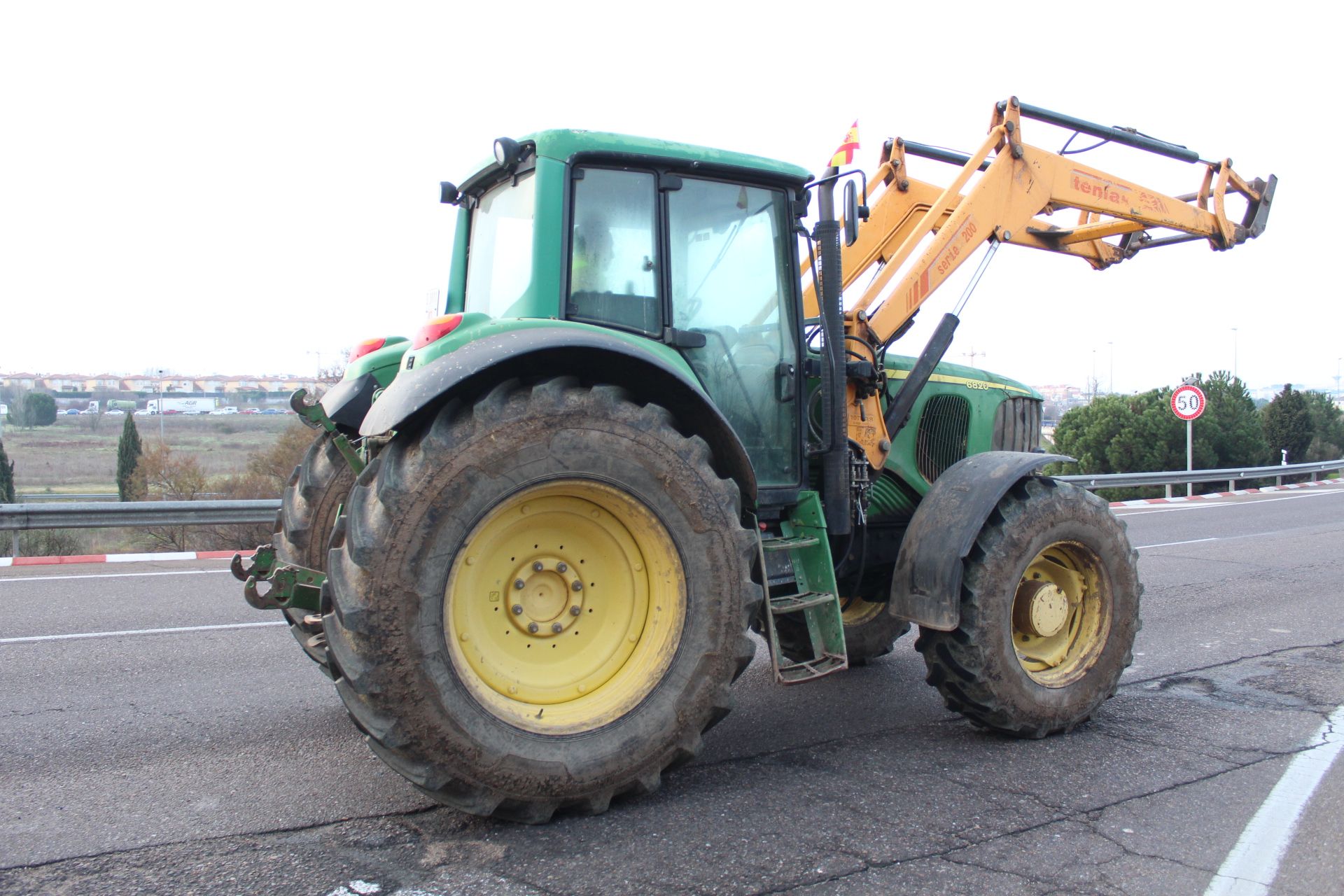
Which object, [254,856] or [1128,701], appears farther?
[1128,701]

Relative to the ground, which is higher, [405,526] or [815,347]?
[815,347]

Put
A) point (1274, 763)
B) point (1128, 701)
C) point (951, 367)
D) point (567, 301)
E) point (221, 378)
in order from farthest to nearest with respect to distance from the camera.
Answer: point (221, 378) → point (951, 367) → point (1128, 701) → point (1274, 763) → point (567, 301)

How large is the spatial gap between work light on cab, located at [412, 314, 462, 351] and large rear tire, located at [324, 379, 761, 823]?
1.21 feet

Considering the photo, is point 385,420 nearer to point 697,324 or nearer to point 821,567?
point 697,324

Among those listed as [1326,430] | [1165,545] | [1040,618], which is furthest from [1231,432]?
[1040,618]

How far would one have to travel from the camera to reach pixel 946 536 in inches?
171

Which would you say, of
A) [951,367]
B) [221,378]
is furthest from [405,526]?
Result: [221,378]

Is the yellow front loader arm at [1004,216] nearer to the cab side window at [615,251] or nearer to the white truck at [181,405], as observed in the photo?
the cab side window at [615,251]

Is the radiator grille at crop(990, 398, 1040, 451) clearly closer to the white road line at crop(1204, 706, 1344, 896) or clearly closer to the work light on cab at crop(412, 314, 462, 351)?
the white road line at crop(1204, 706, 1344, 896)

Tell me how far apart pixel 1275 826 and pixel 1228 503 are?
1912 centimetres

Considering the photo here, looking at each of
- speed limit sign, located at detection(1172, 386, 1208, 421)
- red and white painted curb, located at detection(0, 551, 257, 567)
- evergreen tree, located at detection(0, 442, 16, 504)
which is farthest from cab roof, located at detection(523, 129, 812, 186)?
evergreen tree, located at detection(0, 442, 16, 504)

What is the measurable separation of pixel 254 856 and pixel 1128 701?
4.19 metres

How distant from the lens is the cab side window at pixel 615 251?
12.9 ft

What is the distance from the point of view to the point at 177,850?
121 inches
